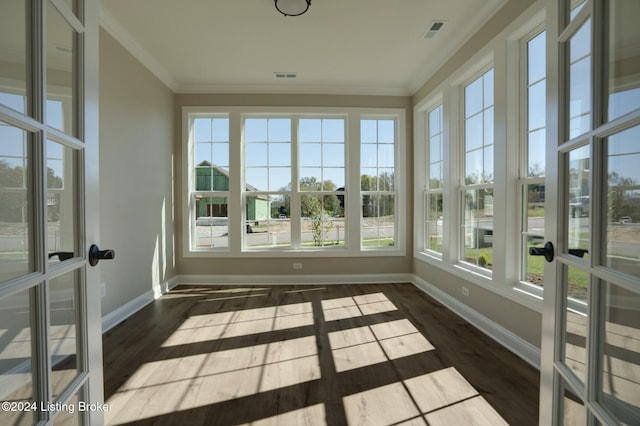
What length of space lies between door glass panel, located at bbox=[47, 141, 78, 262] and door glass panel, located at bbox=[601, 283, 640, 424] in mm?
1472

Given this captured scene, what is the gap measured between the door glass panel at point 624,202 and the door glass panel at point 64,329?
4.85ft

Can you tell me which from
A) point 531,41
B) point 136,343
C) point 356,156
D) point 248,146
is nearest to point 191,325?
point 136,343

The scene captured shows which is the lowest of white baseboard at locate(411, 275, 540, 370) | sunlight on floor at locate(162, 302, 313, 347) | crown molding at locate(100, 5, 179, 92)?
sunlight on floor at locate(162, 302, 313, 347)

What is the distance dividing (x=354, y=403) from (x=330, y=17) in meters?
3.19

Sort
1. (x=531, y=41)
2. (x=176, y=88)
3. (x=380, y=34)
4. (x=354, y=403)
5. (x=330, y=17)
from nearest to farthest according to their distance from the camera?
(x=354, y=403)
(x=531, y=41)
(x=330, y=17)
(x=380, y=34)
(x=176, y=88)

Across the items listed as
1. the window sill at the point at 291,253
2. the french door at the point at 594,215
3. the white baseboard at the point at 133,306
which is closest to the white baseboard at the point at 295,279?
the window sill at the point at 291,253

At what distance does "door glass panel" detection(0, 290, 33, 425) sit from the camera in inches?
29.0

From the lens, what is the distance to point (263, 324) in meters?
3.33

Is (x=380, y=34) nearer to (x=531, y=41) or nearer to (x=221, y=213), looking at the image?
(x=531, y=41)

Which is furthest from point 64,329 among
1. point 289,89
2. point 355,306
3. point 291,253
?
point 289,89

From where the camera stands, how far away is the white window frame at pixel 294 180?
5004 mm

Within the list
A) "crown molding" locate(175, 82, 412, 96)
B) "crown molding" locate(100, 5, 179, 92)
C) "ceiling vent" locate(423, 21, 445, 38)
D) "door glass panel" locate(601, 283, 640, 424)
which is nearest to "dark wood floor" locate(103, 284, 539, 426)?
"door glass panel" locate(601, 283, 640, 424)

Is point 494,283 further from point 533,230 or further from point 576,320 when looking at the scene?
point 576,320

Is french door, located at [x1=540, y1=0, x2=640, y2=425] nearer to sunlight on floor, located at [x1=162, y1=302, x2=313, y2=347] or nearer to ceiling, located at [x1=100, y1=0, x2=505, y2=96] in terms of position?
ceiling, located at [x1=100, y1=0, x2=505, y2=96]
